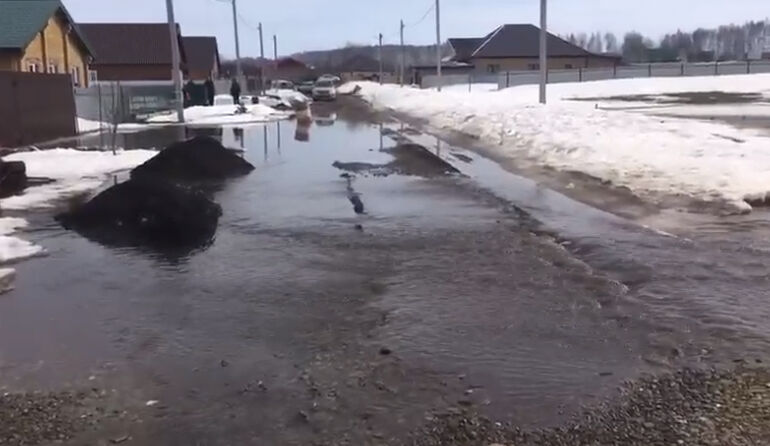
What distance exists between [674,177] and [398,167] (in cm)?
616

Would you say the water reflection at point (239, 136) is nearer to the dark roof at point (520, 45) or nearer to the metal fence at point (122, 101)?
the metal fence at point (122, 101)

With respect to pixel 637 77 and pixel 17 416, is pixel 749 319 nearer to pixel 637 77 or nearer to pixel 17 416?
pixel 17 416

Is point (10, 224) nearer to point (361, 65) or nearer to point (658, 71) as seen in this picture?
point (658, 71)

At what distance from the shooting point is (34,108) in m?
24.7

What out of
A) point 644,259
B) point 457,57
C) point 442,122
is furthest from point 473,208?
point 457,57

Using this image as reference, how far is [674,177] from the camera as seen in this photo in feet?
42.5

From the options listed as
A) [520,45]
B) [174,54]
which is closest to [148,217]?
[174,54]

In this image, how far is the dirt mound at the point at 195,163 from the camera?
588 inches

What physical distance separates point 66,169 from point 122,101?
2195 centimetres

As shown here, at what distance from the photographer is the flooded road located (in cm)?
475

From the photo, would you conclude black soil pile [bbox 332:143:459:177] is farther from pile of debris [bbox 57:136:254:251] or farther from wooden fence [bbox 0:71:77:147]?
wooden fence [bbox 0:71:77:147]

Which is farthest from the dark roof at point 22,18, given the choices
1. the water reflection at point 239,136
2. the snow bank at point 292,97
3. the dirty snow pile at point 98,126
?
the snow bank at point 292,97

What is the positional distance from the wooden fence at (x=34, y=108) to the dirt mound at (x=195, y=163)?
918 centimetres

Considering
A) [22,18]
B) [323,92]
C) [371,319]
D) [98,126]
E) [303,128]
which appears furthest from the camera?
[323,92]
